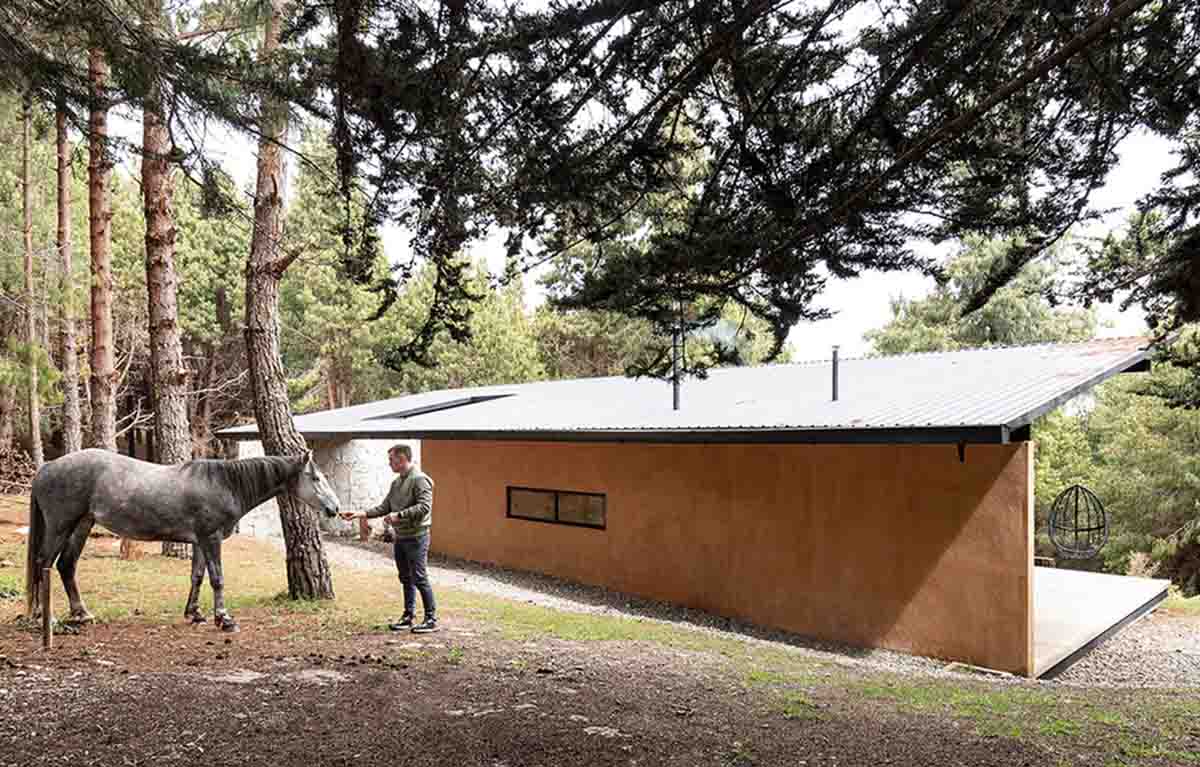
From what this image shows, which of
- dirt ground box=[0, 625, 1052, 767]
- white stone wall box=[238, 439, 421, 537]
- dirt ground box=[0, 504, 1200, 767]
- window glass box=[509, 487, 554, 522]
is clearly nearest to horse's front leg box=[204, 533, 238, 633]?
dirt ground box=[0, 504, 1200, 767]

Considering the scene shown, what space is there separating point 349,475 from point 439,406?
3.43 meters

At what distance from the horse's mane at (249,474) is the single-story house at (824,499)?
192 inches

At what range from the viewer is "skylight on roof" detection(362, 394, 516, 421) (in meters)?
17.0

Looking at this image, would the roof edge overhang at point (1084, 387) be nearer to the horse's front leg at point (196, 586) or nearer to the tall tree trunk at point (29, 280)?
the horse's front leg at point (196, 586)

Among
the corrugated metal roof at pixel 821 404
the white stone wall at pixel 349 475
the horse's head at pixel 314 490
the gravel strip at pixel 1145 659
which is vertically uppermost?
the corrugated metal roof at pixel 821 404

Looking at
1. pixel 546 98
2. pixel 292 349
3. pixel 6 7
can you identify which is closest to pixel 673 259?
pixel 546 98

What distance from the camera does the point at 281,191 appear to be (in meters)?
9.28

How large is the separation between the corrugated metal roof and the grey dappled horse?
3.42 m

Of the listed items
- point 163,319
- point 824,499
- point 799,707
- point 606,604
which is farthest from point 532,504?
point 799,707

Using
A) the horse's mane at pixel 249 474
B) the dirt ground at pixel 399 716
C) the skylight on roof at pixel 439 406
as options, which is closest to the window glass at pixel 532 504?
the skylight on roof at pixel 439 406

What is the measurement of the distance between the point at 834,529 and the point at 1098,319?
26553mm

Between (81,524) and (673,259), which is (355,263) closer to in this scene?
(673,259)

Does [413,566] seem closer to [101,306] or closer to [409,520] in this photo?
[409,520]

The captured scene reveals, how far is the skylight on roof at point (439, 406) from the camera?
1703cm
